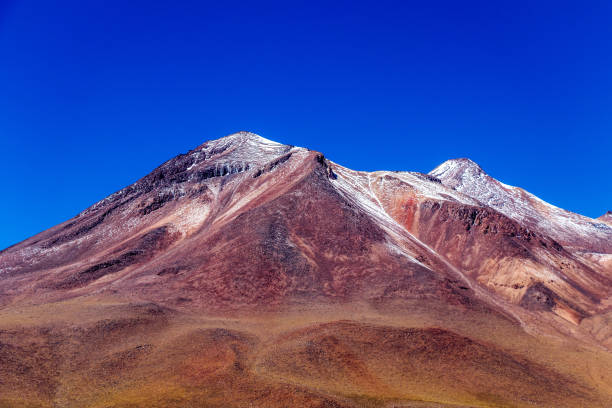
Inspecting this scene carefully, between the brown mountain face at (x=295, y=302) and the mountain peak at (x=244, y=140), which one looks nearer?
the brown mountain face at (x=295, y=302)

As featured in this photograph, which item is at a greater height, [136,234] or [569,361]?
[136,234]

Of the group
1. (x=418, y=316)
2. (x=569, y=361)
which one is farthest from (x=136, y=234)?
(x=569, y=361)

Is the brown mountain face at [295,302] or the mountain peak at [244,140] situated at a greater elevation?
the mountain peak at [244,140]

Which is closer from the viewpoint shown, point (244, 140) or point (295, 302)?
point (295, 302)

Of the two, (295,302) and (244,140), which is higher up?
(244,140)

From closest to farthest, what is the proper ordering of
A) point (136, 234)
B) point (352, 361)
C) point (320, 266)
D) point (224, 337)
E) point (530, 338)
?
1. point (352, 361)
2. point (224, 337)
3. point (530, 338)
4. point (320, 266)
5. point (136, 234)

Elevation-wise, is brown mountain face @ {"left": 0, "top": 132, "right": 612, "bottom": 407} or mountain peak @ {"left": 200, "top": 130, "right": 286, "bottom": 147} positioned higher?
mountain peak @ {"left": 200, "top": 130, "right": 286, "bottom": 147}

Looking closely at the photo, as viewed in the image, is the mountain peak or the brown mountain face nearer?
the brown mountain face

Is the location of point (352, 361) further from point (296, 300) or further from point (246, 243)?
point (246, 243)
